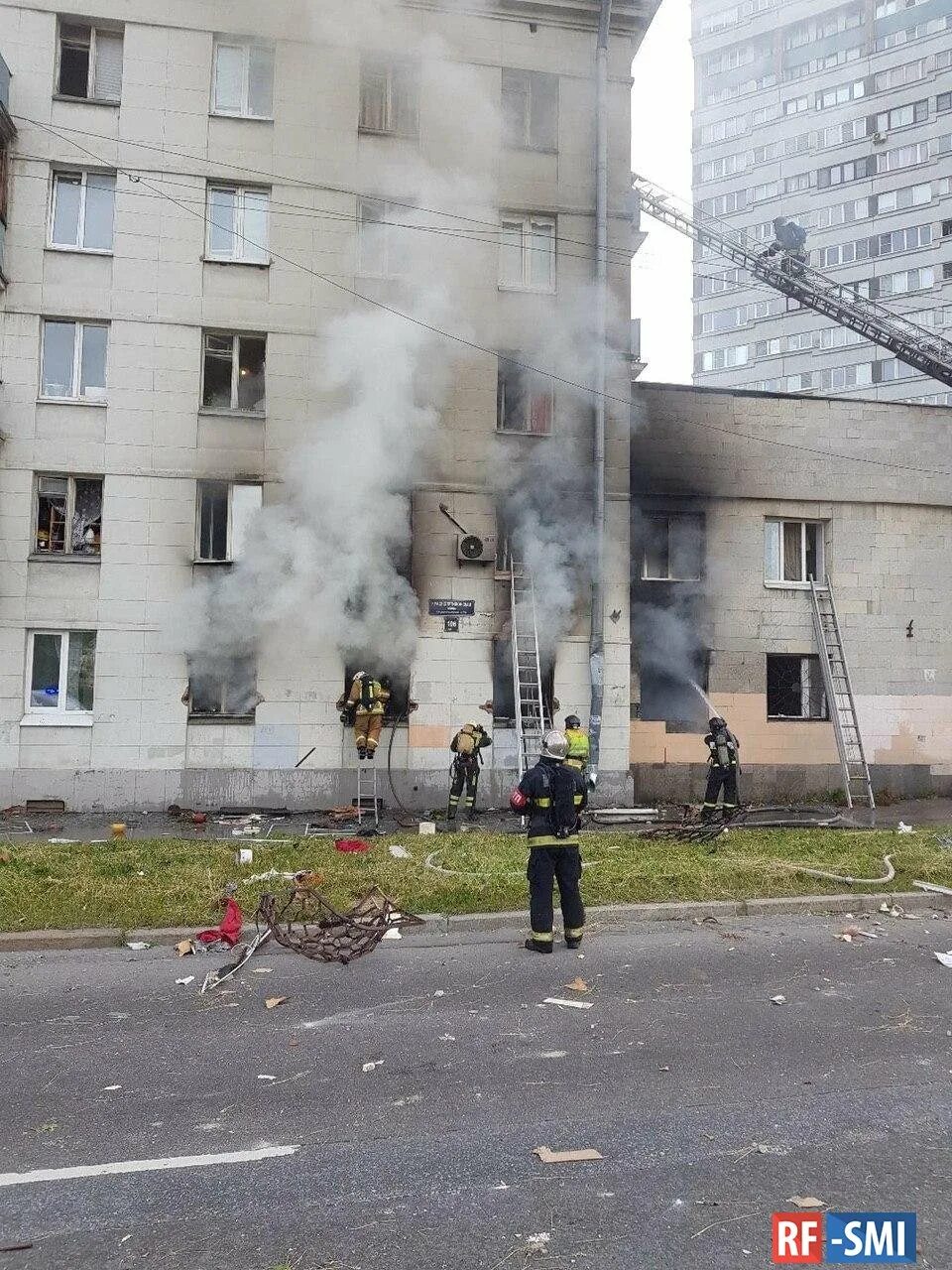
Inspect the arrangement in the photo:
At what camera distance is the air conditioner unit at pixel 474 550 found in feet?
43.4

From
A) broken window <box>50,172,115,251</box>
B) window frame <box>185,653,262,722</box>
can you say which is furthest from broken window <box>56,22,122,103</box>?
window frame <box>185,653,262,722</box>

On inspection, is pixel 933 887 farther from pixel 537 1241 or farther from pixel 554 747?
pixel 537 1241

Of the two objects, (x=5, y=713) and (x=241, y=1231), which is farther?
(x=5, y=713)

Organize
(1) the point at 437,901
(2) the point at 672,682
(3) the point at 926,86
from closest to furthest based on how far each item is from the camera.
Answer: (1) the point at 437,901 → (2) the point at 672,682 → (3) the point at 926,86

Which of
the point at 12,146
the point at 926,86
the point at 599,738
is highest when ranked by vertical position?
the point at 926,86

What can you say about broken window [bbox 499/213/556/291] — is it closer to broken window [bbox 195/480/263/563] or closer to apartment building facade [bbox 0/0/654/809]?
apartment building facade [bbox 0/0/654/809]

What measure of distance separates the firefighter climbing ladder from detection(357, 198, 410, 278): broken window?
15.6ft

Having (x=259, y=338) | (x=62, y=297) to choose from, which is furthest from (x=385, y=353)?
(x=62, y=297)

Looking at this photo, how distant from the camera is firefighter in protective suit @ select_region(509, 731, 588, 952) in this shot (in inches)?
237

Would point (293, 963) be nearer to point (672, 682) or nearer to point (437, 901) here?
point (437, 901)

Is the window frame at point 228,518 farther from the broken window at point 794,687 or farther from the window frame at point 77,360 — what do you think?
the broken window at point 794,687

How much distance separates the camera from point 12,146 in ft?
42.6

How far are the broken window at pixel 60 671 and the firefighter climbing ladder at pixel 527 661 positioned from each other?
6073mm

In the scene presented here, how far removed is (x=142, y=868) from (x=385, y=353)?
8058 millimetres
